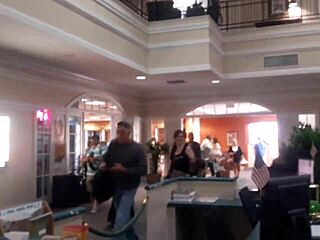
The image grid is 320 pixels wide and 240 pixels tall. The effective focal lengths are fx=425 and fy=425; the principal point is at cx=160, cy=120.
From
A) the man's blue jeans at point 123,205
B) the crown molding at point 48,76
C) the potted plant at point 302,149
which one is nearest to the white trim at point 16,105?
the crown molding at point 48,76

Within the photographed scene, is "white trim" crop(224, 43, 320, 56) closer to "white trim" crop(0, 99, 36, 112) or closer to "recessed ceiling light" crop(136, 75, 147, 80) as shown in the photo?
"recessed ceiling light" crop(136, 75, 147, 80)

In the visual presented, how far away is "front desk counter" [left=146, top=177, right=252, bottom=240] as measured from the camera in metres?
4.34

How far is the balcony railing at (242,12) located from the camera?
877 centimetres

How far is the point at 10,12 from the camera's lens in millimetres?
4789

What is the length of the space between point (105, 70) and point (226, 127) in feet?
40.7

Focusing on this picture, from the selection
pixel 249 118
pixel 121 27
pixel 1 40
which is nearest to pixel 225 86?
pixel 121 27

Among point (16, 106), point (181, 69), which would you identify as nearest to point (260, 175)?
point (16, 106)

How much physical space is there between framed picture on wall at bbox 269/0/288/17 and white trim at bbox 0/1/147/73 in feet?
13.0

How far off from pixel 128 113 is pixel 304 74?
15.7ft

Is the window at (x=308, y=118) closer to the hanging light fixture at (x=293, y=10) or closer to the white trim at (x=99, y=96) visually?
the hanging light fixture at (x=293, y=10)

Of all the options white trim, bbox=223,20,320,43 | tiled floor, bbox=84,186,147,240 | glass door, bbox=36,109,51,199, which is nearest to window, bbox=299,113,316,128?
white trim, bbox=223,20,320,43

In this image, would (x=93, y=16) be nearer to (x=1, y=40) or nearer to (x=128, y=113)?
(x=1, y=40)

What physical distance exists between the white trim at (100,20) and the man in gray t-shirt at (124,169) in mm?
2198

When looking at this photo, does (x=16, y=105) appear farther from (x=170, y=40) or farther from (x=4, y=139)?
(x=170, y=40)
